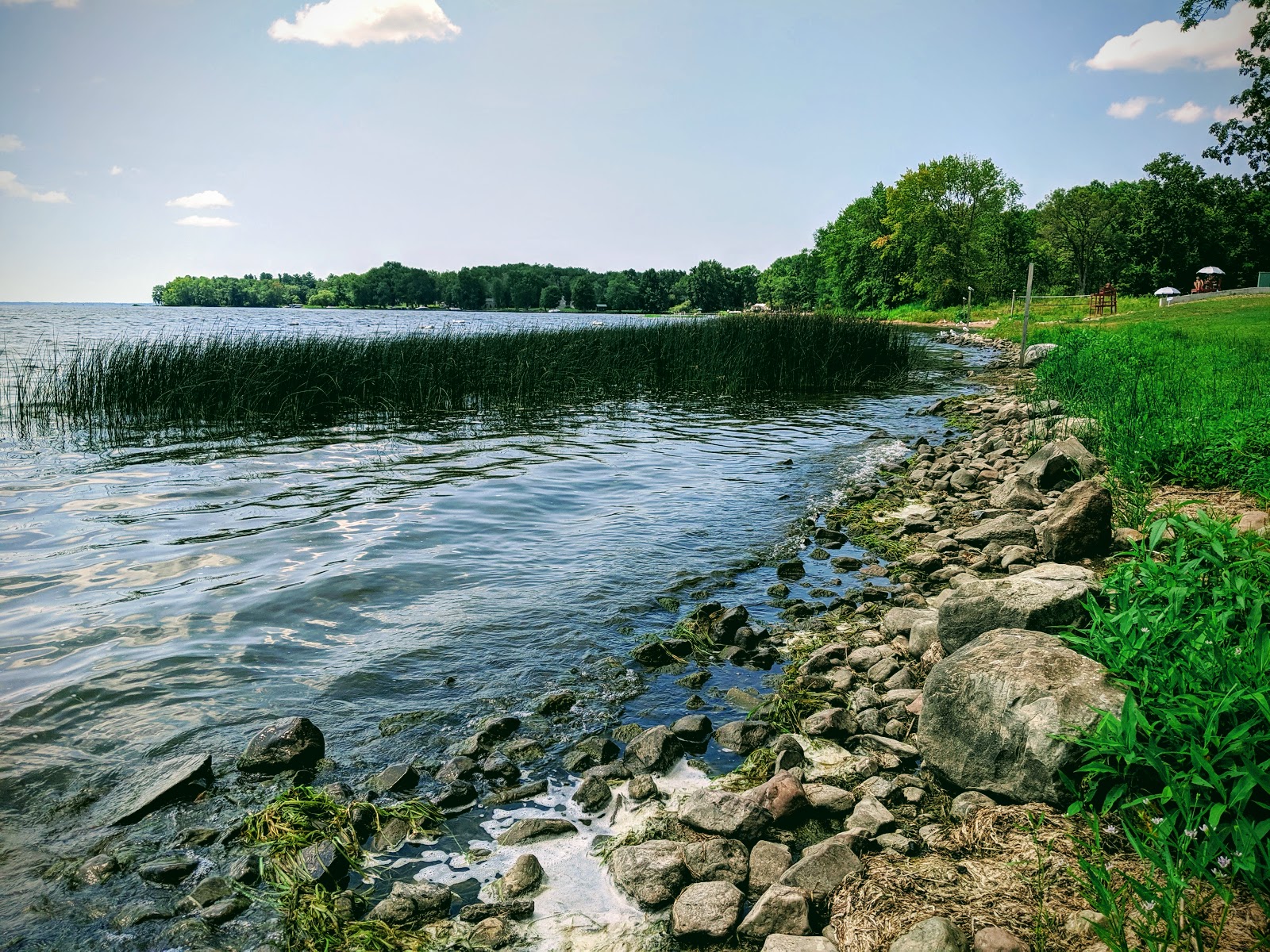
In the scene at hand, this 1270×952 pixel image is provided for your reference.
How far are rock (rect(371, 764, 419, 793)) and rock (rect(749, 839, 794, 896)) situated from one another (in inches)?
65.3

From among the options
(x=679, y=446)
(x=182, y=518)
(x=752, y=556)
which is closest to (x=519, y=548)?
(x=752, y=556)

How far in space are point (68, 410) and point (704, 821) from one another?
16631 mm

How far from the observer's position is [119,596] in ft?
20.3

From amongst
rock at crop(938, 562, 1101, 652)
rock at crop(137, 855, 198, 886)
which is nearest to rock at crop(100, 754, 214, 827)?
rock at crop(137, 855, 198, 886)

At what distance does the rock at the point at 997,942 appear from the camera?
216cm

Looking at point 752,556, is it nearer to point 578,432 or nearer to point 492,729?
point 492,729

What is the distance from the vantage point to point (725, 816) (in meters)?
3.11

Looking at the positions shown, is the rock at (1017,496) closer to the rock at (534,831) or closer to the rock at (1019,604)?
the rock at (1019,604)

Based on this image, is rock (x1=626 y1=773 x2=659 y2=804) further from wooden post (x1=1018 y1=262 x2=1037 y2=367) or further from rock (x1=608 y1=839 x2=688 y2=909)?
wooden post (x1=1018 y1=262 x2=1037 y2=367)

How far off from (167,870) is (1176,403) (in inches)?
380

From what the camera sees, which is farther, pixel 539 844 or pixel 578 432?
pixel 578 432

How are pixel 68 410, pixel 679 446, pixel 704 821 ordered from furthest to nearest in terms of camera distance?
pixel 68 410
pixel 679 446
pixel 704 821

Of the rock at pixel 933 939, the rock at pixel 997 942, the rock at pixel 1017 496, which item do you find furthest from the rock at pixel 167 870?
the rock at pixel 1017 496

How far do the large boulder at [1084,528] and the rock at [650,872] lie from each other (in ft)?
13.1
